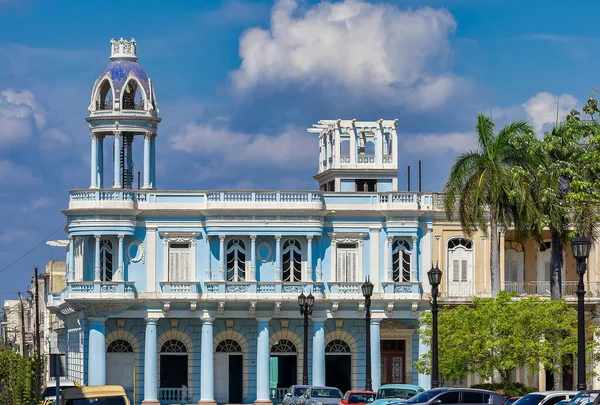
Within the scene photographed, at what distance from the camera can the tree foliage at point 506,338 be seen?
60.3 metres

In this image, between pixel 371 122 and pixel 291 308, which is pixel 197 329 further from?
pixel 371 122

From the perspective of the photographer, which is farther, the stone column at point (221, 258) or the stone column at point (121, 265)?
the stone column at point (221, 258)

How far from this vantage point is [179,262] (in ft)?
238

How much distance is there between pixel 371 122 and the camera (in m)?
77.4

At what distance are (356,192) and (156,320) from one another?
1140 cm

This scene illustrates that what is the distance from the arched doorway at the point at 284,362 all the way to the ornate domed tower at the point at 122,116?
9.98 meters

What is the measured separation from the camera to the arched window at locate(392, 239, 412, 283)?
242 ft

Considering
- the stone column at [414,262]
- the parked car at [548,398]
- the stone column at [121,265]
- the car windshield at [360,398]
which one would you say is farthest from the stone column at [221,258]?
the parked car at [548,398]

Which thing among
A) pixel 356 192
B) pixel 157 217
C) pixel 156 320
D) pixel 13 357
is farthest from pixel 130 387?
pixel 13 357

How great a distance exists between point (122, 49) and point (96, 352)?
1529 cm

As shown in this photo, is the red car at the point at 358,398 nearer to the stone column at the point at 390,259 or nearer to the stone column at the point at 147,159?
the stone column at the point at 390,259

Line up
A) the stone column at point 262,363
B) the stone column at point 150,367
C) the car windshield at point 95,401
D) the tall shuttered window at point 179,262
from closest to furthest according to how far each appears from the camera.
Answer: the car windshield at point 95,401, the stone column at point 150,367, the stone column at point 262,363, the tall shuttered window at point 179,262

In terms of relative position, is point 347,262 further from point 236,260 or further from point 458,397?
point 458,397

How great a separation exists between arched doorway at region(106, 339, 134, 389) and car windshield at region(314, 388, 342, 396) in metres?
18.1
